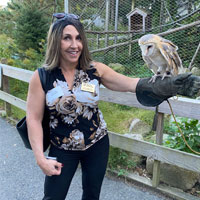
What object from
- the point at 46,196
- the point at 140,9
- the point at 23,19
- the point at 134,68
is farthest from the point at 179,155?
the point at 23,19

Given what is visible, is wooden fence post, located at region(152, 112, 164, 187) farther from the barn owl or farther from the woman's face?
the woman's face

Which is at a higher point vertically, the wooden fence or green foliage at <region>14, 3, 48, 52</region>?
green foliage at <region>14, 3, 48, 52</region>

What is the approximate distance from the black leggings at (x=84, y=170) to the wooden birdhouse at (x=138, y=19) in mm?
4028

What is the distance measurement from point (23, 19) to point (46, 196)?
6.94 meters

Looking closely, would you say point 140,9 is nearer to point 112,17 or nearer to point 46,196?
point 112,17

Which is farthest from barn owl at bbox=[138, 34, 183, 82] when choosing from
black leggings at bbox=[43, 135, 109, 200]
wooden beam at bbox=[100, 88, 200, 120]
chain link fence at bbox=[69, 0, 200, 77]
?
chain link fence at bbox=[69, 0, 200, 77]

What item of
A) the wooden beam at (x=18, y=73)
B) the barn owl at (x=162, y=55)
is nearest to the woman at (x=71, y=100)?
the barn owl at (x=162, y=55)

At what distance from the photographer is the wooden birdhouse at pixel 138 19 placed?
4887 mm

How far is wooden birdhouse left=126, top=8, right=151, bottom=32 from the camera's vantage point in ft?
16.0

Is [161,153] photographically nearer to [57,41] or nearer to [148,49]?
[148,49]

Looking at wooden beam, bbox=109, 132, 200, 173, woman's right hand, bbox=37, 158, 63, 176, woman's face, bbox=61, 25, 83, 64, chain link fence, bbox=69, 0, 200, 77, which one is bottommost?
A: wooden beam, bbox=109, 132, 200, 173

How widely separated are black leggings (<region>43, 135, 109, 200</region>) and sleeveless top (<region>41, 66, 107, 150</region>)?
6 centimetres

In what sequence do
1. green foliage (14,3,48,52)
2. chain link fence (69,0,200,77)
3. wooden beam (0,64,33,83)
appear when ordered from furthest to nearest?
green foliage (14,3,48,52) → chain link fence (69,0,200,77) → wooden beam (0,64,33,83)

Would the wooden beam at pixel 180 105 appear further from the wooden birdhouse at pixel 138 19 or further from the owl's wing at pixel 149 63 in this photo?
the wooden birdhouse at pixel 138 19
